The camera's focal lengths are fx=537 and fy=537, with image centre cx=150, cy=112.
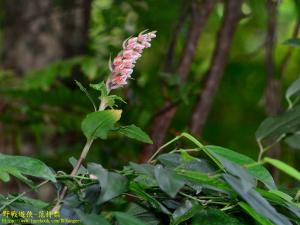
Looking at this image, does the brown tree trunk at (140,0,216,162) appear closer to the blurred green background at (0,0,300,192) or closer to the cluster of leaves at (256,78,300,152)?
the blurred green background at (0,0,300,192)

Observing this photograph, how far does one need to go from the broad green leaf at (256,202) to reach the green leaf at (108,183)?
0.13 metres

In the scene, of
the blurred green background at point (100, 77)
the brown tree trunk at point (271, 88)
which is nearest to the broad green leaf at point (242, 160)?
the brown tree trunk at point (271, 88)

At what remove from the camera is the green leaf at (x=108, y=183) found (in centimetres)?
63

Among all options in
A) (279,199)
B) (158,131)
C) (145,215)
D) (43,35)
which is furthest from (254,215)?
(43,35)

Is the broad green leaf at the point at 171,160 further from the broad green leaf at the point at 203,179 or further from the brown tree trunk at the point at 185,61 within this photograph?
the brown tree trunk at the point at 185,61

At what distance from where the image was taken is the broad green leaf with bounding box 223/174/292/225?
0.62 metres

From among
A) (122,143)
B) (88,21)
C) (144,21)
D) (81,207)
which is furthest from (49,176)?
(88,21)

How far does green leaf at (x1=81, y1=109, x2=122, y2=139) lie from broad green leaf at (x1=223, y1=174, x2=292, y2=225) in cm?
17

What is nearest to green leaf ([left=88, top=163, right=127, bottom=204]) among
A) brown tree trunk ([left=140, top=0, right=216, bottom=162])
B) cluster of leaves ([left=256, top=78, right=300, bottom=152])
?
cluster of leaves ([left=256, top=78, right=300, bottom=152])

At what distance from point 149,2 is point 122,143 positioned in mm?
556

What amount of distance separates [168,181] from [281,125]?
0.48 meters

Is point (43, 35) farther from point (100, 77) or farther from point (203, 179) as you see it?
point (203, 179)

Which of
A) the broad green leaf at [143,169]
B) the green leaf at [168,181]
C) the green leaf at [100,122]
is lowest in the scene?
the green leaf at [168,181]

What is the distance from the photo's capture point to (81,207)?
691mm
